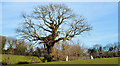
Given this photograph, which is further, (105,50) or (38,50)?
(105,50)

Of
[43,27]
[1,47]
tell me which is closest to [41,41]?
[43,27]

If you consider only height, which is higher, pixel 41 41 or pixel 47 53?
pixel 41 41

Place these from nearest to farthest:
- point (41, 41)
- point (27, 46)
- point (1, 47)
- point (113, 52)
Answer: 1. point (27, 46)
2. point (41, 41)
3. point (1, 47)
4. point (113, 52)

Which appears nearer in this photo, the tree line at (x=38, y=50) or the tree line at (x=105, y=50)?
the tree line at (x=38, y=50)

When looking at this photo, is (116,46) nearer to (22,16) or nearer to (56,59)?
(56,59)

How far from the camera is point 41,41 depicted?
18.1 meters

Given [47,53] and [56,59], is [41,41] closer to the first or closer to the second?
[47,53]

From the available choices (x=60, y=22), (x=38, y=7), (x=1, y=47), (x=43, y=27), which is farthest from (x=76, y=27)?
(x=1, y=47)

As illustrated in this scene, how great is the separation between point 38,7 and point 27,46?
5.74 m

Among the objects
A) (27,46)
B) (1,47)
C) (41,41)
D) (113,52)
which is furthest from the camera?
(113,52)

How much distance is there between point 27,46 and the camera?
16484 mm

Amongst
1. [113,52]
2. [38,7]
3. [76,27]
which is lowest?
[113,52]

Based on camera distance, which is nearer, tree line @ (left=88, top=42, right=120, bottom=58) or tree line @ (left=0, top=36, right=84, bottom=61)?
tree line @ (left=0, top=36, right=84, bottom=61)

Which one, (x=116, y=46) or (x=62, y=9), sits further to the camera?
(x=116, y=46)
